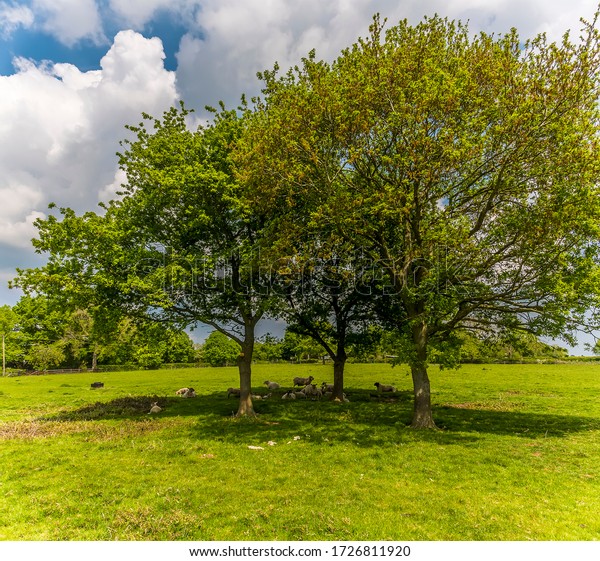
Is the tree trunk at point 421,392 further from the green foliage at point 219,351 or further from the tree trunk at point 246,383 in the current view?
the green foliage at point 219,351

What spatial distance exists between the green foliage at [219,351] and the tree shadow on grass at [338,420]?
7185 cm

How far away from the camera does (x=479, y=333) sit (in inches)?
976

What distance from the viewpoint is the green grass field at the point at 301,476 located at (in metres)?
10.0

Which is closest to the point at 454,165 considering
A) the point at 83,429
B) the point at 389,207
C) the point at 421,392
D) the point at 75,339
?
the point at 389,207

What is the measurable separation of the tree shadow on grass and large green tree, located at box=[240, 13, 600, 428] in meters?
3.00

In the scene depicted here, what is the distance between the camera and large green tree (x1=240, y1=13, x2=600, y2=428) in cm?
1752

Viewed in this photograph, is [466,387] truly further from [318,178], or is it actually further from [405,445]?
[318,178]

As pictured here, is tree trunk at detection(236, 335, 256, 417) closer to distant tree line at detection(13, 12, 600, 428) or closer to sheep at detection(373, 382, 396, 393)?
distant tree line at detection(13, 12, 600, 428)

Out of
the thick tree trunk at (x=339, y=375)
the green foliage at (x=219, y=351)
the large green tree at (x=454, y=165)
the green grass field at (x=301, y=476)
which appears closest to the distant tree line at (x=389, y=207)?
the large green tree at (x=454, y=165)

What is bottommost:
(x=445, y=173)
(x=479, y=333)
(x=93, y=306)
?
(x=479, y=333)

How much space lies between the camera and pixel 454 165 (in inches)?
739

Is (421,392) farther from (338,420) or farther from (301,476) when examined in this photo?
(301,476)
